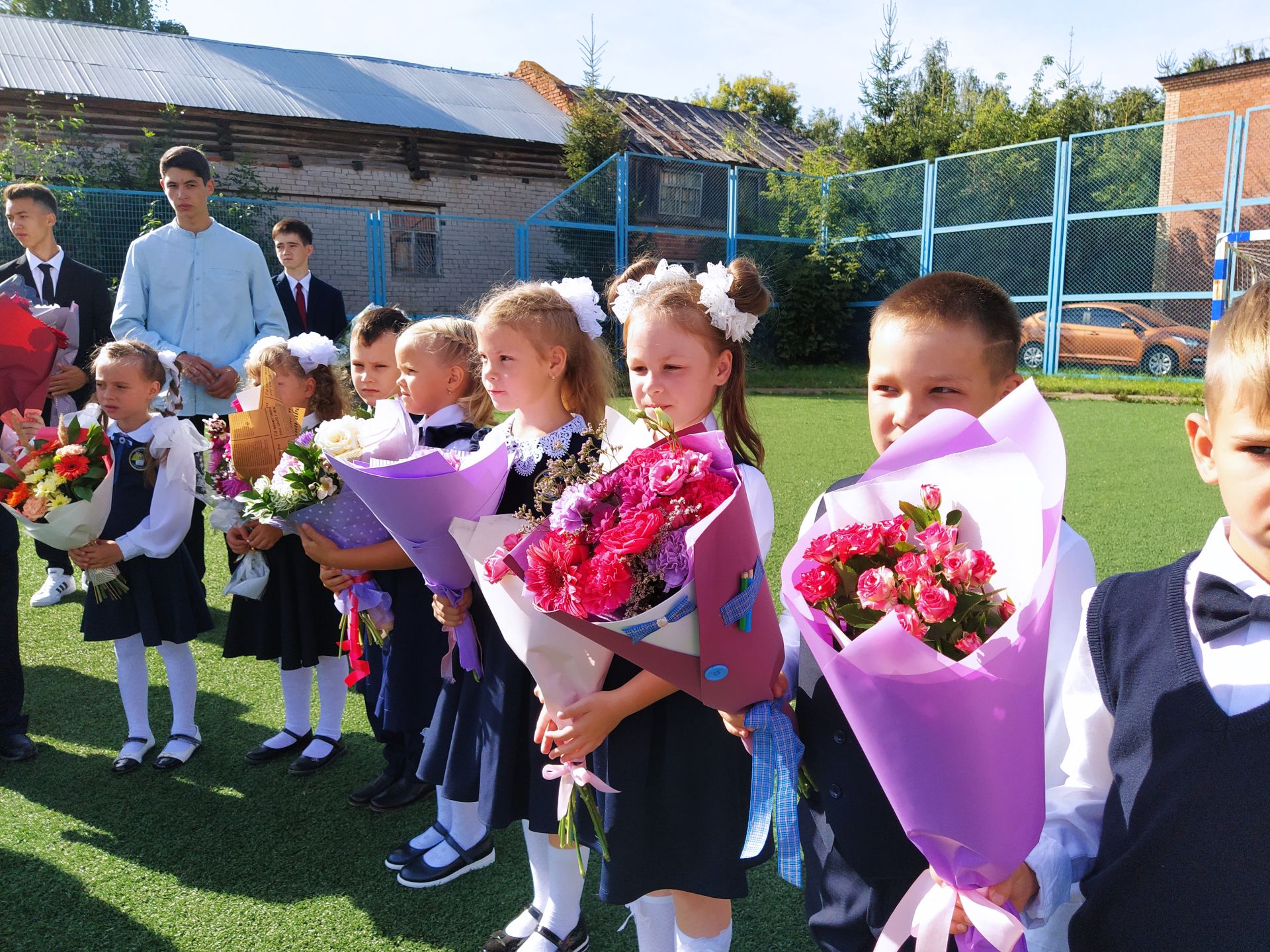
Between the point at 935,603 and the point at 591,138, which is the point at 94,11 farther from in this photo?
the point at 935,603

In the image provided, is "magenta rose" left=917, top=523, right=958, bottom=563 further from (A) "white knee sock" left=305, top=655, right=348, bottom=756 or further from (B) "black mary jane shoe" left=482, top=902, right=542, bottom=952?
(A) "white knee sock" left=305, top=655, right=348, bottom=756

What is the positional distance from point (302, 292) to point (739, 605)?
512cm

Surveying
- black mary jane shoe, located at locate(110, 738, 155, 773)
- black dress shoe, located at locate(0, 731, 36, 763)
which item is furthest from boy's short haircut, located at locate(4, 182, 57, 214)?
black mary jane shoe, located at locate(110, 738, 155, 773)

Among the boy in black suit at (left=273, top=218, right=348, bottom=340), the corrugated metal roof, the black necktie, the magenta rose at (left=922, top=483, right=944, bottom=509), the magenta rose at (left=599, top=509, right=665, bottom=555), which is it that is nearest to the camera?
the magenta rose at (left=922, top=483, right=944, bottom=509)

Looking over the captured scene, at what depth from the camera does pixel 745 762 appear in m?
2.00

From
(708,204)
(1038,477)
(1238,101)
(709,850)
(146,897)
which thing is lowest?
(146,897)

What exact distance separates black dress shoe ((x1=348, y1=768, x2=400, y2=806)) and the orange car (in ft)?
46.0

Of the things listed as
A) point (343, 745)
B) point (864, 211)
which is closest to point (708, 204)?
point (864, 211)

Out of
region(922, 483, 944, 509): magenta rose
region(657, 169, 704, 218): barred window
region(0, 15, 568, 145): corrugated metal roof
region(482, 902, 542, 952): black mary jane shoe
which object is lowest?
region(482, 902, 542, 952): black mary jane shoe

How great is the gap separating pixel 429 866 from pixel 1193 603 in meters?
2.08

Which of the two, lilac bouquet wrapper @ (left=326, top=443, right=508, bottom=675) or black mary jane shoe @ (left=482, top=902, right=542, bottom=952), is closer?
lilac bouquet wrapper @ (left=326, top=443, right=508, bottom=675)

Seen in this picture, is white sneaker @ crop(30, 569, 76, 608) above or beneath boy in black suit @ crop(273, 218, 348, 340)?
beneath

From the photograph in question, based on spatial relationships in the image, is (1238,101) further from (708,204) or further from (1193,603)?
(1193,603)

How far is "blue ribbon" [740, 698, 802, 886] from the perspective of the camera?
154 centimetres
